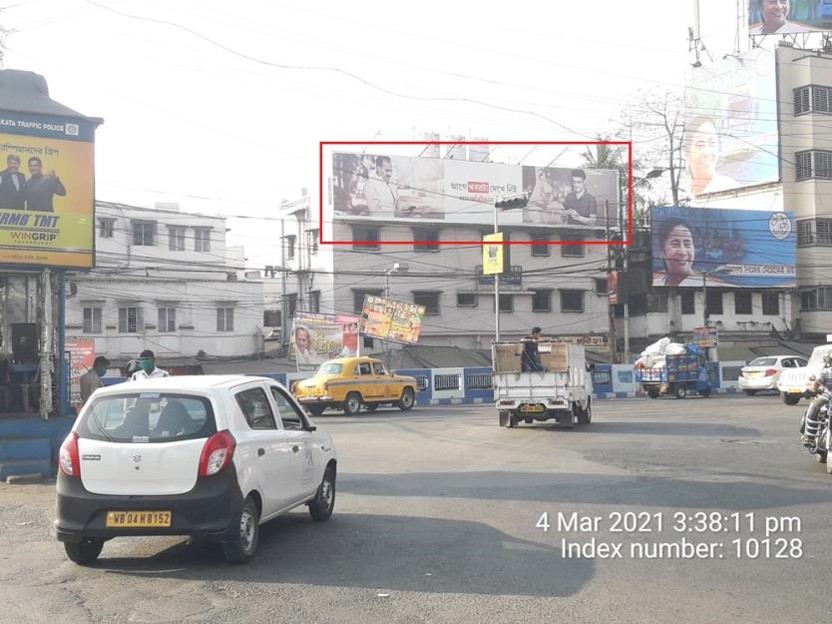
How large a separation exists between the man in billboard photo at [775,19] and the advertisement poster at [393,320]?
26.9 m

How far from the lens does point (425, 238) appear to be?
1975 inches

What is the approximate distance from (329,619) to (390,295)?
43019 mm

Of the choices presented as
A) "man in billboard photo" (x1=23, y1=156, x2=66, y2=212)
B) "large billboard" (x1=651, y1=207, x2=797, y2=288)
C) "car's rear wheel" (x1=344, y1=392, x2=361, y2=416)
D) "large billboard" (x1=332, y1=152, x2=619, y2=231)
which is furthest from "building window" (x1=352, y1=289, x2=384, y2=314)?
"man in billboard photo" (x1=23, y1=156, x2=66, y2=212)

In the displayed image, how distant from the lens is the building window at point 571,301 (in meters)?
53.7

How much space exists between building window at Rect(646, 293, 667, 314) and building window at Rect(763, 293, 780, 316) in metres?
6.95

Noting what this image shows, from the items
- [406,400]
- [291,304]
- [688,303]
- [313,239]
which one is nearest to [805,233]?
[688,303]

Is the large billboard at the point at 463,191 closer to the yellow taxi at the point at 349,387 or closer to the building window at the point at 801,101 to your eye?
the building window at the point at 801,101

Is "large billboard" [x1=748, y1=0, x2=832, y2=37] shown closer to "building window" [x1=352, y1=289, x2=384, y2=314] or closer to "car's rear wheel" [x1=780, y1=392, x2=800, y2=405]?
"building window" [x1=352, y1=289, x2=384, y2=314]

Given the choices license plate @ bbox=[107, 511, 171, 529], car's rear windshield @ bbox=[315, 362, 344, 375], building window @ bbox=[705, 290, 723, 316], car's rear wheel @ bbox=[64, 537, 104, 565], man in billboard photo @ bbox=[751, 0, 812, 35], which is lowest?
car's rear wheel @ bbox=[64, 537, 104, 565]

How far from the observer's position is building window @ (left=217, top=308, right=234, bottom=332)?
161ft

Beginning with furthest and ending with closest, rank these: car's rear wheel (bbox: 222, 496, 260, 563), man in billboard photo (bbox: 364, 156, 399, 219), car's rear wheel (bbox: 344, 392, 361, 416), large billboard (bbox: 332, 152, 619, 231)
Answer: man in billboard photo (bbox: 364, 156, 399, 219)
large billboard (bbox: 332, 152, 619, 231)
car's rear wheel (bbox: 344, 392, 361, 416)
car's rear wheel (bbox: 222, 496, 260, 563)

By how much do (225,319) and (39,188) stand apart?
3610 centimetres

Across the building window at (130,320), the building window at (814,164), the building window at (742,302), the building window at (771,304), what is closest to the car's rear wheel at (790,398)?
the building window at (742,302)

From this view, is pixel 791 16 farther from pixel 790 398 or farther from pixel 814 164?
pixel 790 398
